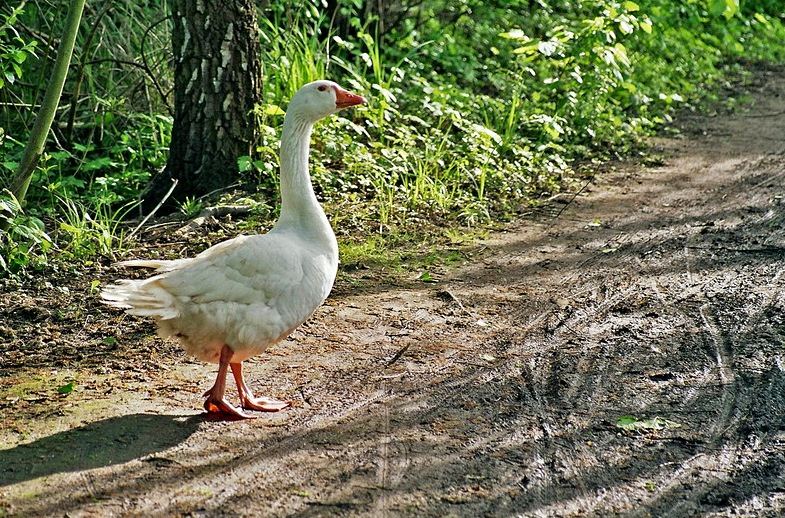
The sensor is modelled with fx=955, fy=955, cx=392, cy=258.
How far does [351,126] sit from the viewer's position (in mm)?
8227

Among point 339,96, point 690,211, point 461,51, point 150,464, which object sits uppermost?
point 461,51

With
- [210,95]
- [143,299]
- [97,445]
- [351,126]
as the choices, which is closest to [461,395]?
[143,299]

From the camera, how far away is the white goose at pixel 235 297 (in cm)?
449

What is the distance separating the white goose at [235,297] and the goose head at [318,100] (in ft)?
2.45

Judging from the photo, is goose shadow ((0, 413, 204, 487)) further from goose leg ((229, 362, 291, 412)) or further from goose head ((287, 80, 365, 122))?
goose head ((287, 80, 365, 122))

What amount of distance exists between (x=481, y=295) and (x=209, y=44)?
9.17 ft

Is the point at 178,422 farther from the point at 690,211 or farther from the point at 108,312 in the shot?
the point at 690,211

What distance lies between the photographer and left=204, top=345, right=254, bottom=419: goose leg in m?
4.52

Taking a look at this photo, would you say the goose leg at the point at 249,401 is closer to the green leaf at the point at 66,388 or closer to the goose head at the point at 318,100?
the green leaf at the point at 66,388

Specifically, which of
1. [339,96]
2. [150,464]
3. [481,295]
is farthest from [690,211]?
[150,464]

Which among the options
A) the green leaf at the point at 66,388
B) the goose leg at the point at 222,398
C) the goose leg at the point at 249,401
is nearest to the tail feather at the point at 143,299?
the goose leg at the point at 222,398

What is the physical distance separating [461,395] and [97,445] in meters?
1.77

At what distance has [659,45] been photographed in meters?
12.5

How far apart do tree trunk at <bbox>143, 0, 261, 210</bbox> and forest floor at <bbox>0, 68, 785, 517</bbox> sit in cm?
132
